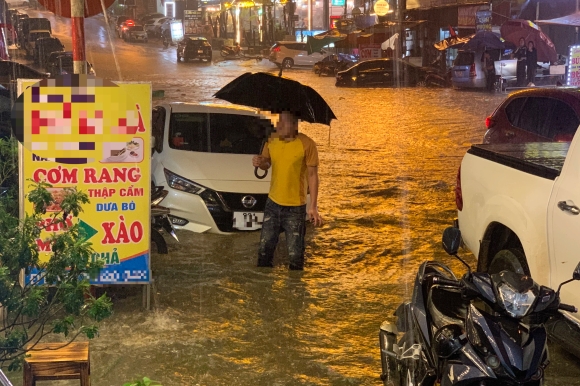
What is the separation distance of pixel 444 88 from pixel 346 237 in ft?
72.2

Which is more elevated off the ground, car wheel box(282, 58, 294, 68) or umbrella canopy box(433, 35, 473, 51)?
umbrella canopy box(433, 35, 473, 51)

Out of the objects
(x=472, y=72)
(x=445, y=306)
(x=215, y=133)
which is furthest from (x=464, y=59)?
(x=445, y=306)

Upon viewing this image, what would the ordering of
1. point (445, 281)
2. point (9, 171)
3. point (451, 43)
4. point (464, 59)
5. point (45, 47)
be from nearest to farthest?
point (445, 281) → point (9, 171) → point (464, 59) → point (45, 47) → point (451, 43)

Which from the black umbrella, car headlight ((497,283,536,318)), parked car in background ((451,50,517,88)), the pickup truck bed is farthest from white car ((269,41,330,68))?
car headlight ((497,283,536,318))

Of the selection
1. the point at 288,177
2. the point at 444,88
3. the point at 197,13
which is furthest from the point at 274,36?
the point at 288,177

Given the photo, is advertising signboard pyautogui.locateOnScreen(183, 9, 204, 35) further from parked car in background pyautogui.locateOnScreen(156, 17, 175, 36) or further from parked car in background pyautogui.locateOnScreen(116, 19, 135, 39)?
parked car in background pyautogui.locateOnScreen(116, 19, 135, 39)

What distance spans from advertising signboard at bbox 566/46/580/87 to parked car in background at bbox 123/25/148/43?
3060cm

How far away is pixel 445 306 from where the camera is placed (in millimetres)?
4148

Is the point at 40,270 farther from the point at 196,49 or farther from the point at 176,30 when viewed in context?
the point at 176,30

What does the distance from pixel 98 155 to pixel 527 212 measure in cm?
322

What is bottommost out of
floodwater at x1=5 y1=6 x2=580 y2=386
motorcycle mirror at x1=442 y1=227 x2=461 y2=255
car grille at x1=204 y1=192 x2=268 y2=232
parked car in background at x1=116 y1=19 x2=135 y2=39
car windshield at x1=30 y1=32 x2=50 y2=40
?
floodwater at x1=5 y1=6 x2=580 y2=386

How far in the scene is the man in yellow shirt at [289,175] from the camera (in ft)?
23.5

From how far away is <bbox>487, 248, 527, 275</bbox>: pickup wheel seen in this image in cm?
525

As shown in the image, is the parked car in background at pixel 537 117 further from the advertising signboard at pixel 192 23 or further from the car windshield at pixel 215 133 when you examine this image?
the advertising signboard at pixel 192 23
